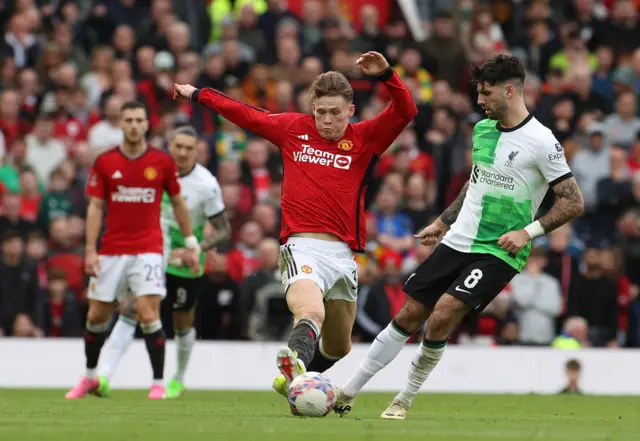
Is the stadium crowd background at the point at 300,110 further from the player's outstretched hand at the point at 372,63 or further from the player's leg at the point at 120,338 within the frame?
the player's outstretched hand at the point at 372,63

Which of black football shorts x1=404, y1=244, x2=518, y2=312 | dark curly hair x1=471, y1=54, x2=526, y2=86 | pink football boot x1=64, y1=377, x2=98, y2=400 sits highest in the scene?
dark curly hair x1=471, y1=54, x2=526, y2=86

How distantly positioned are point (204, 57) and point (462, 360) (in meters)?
7.09

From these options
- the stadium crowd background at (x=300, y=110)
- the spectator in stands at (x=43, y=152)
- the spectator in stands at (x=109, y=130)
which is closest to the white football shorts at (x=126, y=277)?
the stadium crowd background at (x=300, y=110)

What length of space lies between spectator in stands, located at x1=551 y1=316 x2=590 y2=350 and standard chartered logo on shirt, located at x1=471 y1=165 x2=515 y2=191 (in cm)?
829

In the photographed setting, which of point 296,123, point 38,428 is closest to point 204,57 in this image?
point 296,123

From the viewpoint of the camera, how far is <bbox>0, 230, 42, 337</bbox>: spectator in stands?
18.3 metres

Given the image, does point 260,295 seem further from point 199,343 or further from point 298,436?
point 298,436

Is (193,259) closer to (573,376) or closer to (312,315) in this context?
(312,315)

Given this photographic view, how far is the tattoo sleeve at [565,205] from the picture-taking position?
1057cm

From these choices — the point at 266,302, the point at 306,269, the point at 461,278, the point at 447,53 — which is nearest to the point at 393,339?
the point at 461,278

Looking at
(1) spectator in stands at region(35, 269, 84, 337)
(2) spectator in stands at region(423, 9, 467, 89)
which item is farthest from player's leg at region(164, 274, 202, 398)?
(2) spectator in stands at region(423, 9, 467, 89)

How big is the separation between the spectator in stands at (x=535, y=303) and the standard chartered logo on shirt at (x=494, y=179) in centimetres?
845

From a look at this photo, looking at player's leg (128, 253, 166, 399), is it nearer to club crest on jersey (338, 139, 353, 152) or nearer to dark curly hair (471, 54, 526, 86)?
club crest on jersey (338, 139, 353, 152)

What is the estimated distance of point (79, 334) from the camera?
1841 centimetres
